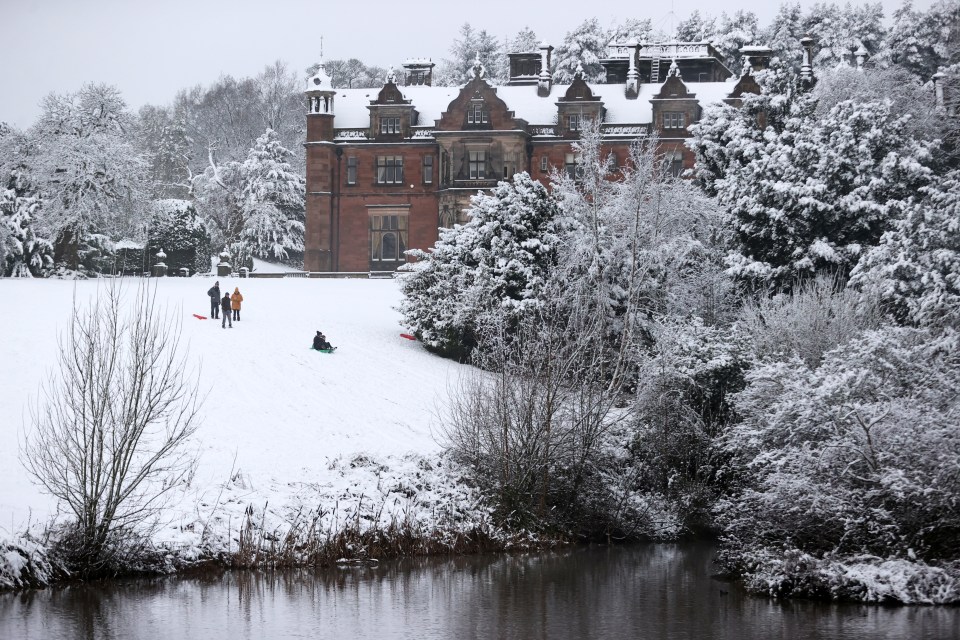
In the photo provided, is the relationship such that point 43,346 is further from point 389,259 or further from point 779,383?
point 389,259

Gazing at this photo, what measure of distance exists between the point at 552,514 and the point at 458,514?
2.26 meters

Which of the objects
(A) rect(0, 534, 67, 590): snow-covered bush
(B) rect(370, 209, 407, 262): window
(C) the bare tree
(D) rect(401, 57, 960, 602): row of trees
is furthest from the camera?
(B) rect(370, 209, 407, 262): window

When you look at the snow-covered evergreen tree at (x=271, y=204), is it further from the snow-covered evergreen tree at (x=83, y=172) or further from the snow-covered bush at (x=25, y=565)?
the snow-covered bush at (x=25, y=565)

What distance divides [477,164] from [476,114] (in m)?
2.26

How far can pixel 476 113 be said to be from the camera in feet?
178

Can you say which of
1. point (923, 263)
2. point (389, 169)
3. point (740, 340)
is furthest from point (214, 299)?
point (389, 169)

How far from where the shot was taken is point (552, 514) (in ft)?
82.2

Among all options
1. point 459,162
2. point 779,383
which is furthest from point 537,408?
point 459,162

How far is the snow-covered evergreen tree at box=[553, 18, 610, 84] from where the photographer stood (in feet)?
240

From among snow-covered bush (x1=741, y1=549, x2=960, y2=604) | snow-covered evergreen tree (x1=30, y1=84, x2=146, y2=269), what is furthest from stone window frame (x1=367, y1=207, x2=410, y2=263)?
snow-covered bush (x1=741, y1=549, x2=960, y2=604)

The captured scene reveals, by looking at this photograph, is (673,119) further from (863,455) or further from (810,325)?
(863,455)

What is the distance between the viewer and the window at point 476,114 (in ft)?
178

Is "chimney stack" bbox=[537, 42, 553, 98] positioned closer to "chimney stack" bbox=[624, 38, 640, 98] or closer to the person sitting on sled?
"chimney stack" bbox=[624, 38, 640, 98]

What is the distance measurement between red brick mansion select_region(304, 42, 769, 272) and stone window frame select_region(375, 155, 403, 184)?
0.05m
